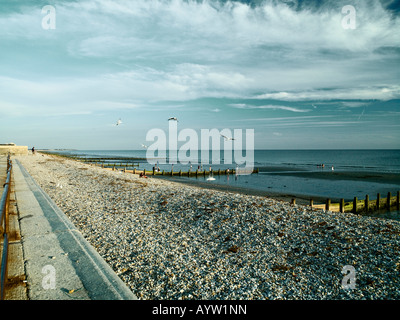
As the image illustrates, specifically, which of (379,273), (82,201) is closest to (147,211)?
(82,201)

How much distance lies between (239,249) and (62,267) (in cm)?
502

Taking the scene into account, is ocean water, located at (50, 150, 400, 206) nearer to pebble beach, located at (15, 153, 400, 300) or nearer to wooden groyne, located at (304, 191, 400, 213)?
wooden groyne, located at (304, 191, 400, 213)

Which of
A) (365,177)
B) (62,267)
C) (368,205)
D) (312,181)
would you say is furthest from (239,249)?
(365,177)

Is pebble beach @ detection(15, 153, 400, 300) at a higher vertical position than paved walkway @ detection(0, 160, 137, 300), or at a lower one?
lower

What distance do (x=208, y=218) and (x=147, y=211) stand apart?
10.7 ft

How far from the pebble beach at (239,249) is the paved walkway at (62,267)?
0.46m

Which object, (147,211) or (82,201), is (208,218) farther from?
(82,201)

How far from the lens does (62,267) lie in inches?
214

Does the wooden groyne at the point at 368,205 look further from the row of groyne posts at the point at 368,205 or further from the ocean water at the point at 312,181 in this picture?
the ocean water at the point at 312,181

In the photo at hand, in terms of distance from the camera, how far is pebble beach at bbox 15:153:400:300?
5402 mm

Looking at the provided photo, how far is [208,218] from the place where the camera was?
1069 cm

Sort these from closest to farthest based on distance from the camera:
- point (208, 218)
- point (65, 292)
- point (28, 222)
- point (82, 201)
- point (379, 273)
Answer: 1. point (65, 292)
2. point (379, 273)
3. point (28, 222)
4. point (208, 218)
5. point (82, 201)

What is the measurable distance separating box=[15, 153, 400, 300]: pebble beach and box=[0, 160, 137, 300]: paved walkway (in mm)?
456

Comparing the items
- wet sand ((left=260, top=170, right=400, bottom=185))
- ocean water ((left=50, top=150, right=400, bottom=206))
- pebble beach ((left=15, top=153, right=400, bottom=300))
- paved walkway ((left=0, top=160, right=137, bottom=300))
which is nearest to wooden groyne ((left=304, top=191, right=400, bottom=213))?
ocean water ((left=50, top=150, right=400, bottom=206))
